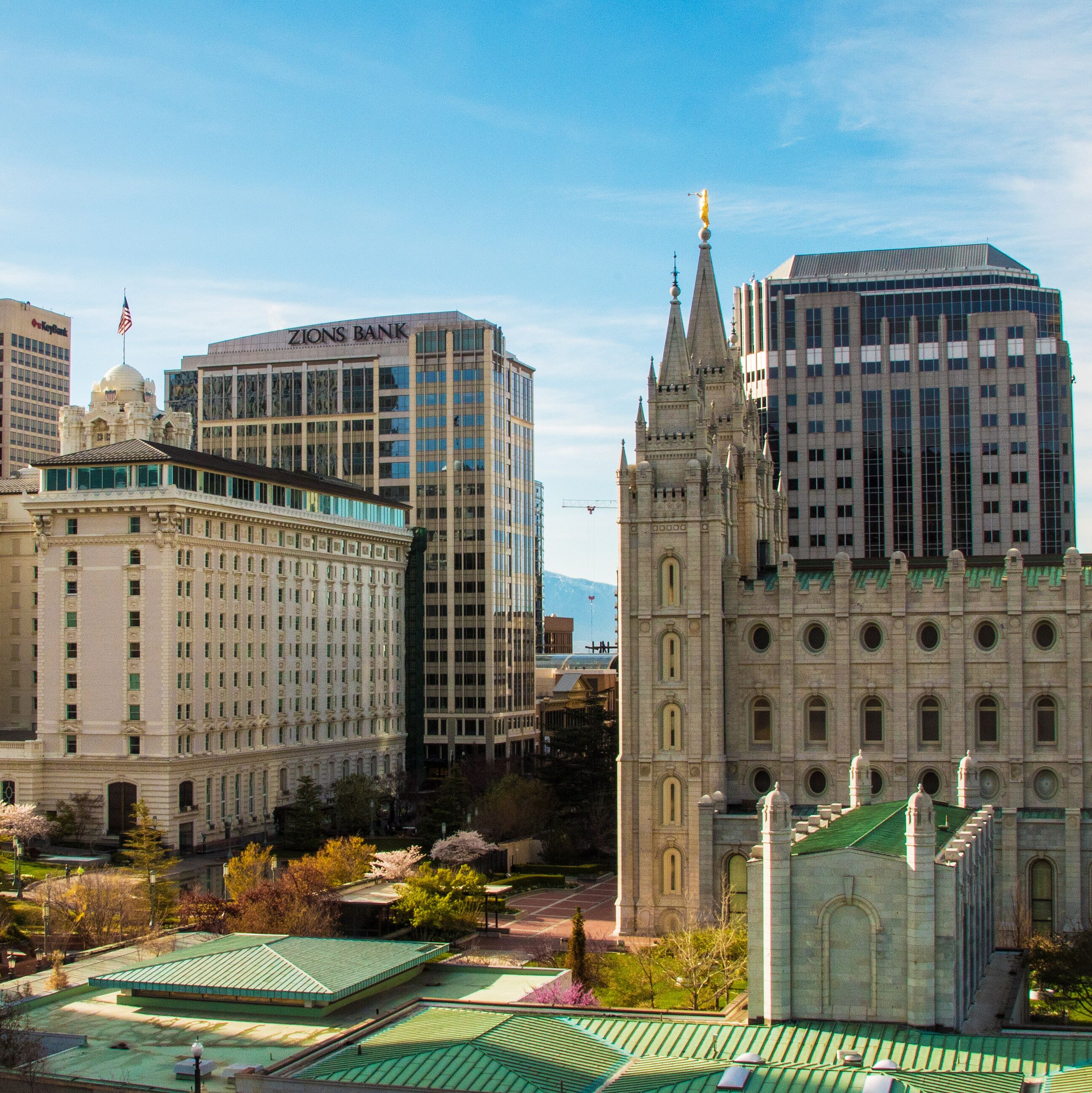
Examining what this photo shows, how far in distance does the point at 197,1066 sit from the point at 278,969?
13983 mm

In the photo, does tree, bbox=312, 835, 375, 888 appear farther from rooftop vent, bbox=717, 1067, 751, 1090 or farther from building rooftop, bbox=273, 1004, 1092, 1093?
rooftop vent, bbox=717, 1067, 751, 1090

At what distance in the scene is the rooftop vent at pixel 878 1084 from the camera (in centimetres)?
4047

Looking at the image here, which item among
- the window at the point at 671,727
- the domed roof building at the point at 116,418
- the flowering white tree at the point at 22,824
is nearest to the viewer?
the window at the point at 671,727

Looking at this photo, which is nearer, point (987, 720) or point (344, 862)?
point (344, 862)

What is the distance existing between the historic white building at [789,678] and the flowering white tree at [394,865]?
46.8 ft

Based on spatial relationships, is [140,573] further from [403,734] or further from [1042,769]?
[1042,769]

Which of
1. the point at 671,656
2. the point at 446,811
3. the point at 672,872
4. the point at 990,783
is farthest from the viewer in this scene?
the point at 446,811

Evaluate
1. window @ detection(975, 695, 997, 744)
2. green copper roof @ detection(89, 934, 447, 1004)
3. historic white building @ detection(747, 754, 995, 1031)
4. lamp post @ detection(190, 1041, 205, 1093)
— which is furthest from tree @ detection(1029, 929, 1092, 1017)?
lamp post @ detection(190, 1041, 205, 1093)

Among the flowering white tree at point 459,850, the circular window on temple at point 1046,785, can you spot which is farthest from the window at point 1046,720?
the flowering white tree at point 459,850

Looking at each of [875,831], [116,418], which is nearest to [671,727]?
[875,831]

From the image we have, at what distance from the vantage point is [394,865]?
96.8m

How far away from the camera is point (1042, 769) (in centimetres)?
9238

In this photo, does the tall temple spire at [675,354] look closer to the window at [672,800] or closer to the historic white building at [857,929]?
the window at [672,800]

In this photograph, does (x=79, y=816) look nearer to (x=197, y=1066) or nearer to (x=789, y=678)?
(x=789, y=678)
